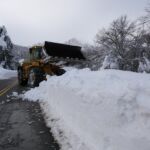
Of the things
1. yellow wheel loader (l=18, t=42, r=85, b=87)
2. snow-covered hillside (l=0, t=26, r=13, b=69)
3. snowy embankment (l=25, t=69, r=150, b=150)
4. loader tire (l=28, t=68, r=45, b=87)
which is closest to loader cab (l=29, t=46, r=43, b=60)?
yellow wheel loader (l=18, t=42, r=85, b=87)

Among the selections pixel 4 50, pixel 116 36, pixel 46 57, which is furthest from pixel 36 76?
pixel 4 50

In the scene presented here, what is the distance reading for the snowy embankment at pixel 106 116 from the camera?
440cm

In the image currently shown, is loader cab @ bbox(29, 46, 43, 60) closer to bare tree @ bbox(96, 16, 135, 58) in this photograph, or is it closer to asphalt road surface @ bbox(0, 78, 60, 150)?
asphalt road surface @ bbox(0, 78, 60, 150)

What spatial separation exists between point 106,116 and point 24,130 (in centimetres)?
308

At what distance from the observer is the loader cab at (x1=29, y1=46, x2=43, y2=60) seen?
17900 mm

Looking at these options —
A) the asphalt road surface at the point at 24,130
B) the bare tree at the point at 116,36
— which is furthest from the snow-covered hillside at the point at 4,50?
the asphalt road surface at the point at 24,130

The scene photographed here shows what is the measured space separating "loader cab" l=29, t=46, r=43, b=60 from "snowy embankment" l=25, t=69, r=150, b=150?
9.72m

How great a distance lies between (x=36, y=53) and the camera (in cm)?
1839

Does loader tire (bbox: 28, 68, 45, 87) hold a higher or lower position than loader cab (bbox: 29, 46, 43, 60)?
lower

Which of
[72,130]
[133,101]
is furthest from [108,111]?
[72,130]

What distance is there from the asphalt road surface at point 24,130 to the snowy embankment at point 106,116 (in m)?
0.28

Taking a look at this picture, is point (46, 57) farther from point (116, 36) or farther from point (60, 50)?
point (116, 36)

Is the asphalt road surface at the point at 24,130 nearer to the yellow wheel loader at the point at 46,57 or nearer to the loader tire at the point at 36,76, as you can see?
the yellow wheel loader at the point at 46,57

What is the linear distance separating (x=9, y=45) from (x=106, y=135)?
73.9 m
